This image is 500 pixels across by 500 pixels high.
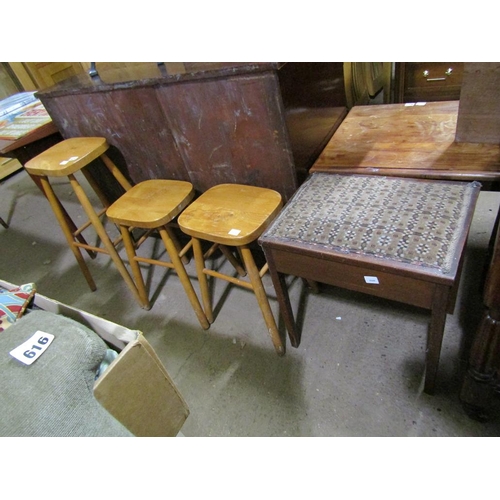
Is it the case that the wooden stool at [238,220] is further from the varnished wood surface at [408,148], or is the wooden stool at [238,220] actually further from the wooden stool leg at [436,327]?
the wooden stool leg at [436,327]

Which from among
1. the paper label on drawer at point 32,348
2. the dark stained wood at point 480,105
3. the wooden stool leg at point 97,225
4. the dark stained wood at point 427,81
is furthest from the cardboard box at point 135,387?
the dark stained wood at point 427,81

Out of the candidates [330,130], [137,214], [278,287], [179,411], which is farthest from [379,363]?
[137,214]

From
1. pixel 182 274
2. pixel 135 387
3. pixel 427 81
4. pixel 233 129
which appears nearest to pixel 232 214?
pixel 233 129

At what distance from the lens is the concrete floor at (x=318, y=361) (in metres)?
1.07

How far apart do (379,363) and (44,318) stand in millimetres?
1085

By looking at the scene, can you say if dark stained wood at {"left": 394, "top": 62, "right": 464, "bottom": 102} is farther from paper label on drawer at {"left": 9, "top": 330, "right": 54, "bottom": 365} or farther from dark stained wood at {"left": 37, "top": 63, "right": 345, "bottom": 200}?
paper label on drawer at {"left": 9, "top": 330, "right": 54, "bottom": 365}

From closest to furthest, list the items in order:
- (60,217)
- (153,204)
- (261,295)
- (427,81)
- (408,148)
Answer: (408,148) < (261,295) < (153,204) < (60,217) < (427,81)

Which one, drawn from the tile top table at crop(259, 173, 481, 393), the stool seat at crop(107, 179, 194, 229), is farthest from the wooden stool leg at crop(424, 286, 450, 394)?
the stool seat at crop(107, 179, 194, 229)

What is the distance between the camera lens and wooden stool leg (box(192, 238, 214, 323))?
50.3 inches

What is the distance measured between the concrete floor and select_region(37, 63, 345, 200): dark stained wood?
0.57 m

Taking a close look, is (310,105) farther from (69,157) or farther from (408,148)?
(69,157)

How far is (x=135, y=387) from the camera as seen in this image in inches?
31.4

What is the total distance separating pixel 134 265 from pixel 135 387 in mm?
835

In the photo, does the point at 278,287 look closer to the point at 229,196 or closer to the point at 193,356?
the point at 229,196
